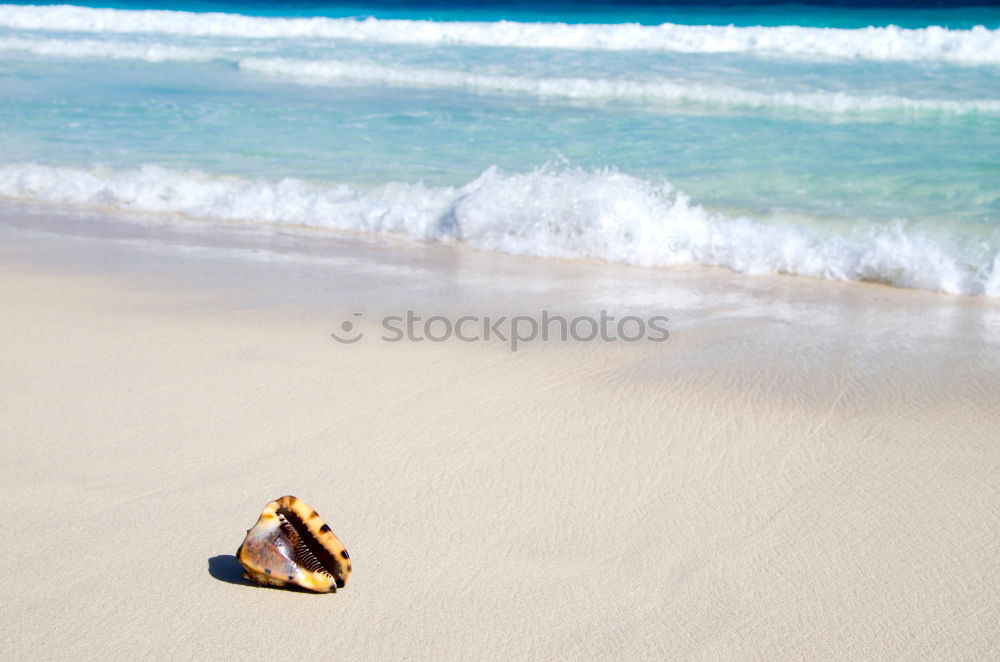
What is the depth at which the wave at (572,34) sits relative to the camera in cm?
1441

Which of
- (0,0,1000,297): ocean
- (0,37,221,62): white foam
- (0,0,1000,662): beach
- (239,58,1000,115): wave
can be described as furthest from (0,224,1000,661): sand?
(0,37,221,62): white foam

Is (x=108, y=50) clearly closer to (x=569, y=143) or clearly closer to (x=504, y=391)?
(x=569, y=143)

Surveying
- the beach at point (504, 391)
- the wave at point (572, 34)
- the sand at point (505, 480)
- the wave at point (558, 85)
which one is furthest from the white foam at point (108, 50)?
the sand at point (505, 480)

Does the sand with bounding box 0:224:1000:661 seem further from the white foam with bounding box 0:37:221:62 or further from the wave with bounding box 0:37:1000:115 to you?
the white foam with bounding box 0:37:221:62

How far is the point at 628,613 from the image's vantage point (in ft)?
6.70

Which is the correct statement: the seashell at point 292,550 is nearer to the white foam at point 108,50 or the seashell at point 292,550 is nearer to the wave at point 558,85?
the wave at point 558,85

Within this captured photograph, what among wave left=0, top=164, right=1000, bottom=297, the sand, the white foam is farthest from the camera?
the white foam

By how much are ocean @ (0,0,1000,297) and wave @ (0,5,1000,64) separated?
0.31 feet

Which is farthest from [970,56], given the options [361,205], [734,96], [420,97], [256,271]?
[256,271]

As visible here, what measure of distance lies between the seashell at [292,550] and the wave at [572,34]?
45.5 ft

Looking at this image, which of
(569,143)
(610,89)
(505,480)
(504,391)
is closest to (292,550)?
(505,480)

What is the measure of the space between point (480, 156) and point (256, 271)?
3124 millimetres

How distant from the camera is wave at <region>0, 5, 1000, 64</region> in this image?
14406 mm

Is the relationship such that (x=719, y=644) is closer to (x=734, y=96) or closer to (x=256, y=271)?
(x=256, y=271)
